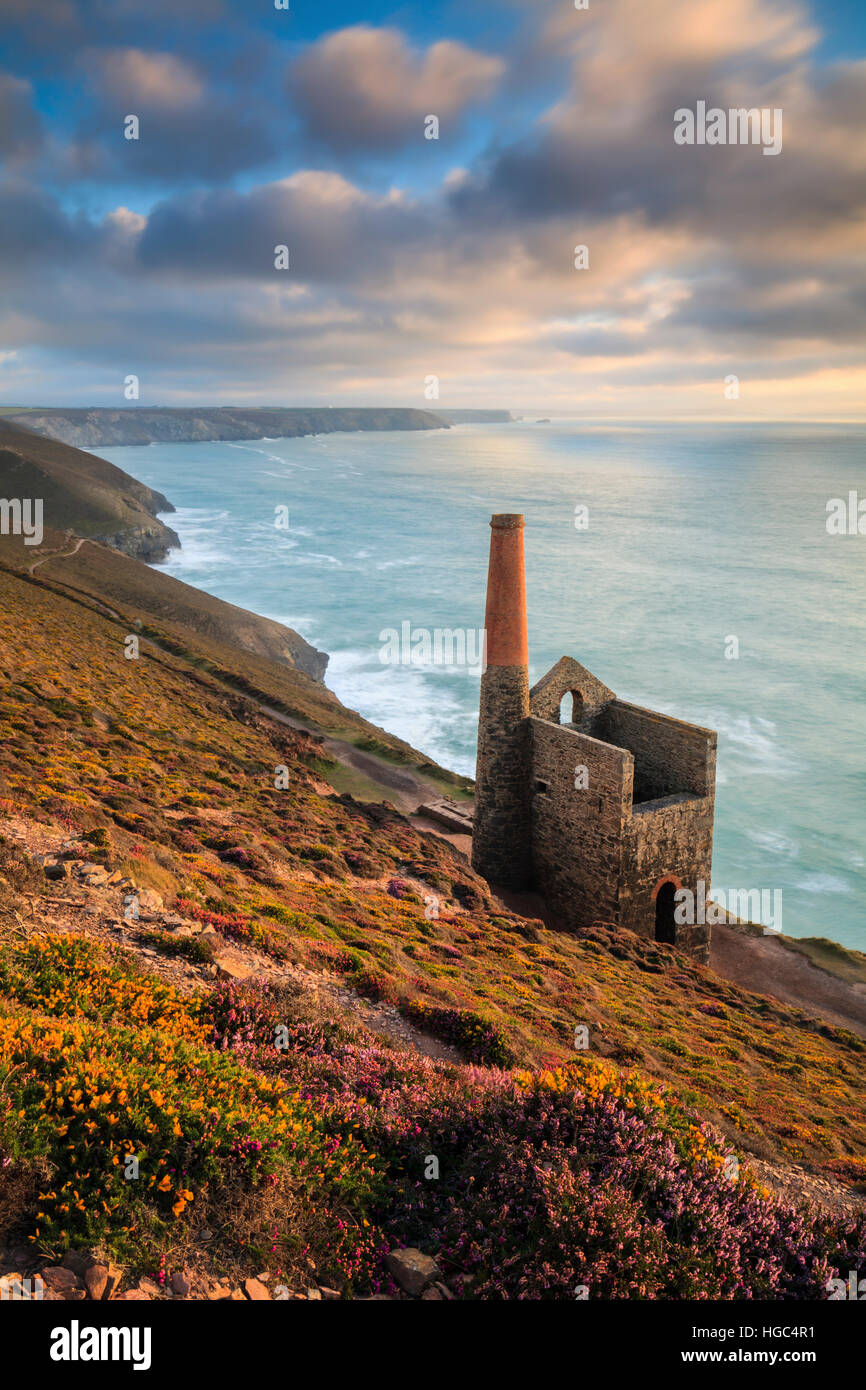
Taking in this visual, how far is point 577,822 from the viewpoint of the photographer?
915 inches

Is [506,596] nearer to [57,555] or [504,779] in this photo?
[504,779]

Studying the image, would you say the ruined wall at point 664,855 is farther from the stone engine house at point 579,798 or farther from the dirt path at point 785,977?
the dirt path at point 785,977

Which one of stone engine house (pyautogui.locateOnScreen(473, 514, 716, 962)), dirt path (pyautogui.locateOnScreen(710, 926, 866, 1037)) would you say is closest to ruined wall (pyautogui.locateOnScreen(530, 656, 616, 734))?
stone engine house (pyautogui.locateOnScreen(473, 514, 716, 962))

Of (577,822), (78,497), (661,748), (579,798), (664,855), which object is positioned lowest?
(664,855)

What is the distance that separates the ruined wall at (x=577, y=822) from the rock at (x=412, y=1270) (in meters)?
16.2

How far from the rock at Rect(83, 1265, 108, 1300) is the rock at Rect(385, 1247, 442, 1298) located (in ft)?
6.81

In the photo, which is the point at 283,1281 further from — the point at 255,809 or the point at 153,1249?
the point at 255,809

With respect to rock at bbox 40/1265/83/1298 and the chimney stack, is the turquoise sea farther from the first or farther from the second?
rock at bbox 40/1265/83/1298

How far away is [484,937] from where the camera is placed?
1850 centimetres

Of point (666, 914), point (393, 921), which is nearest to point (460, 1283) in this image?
point (393, 921)

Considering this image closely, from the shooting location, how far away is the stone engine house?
74.1ft

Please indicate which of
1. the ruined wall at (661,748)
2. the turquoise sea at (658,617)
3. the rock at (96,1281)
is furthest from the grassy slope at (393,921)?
the turquoise sea at (658,617)

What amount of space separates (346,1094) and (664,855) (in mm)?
17192

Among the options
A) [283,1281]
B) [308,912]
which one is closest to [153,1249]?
[283,1281]
